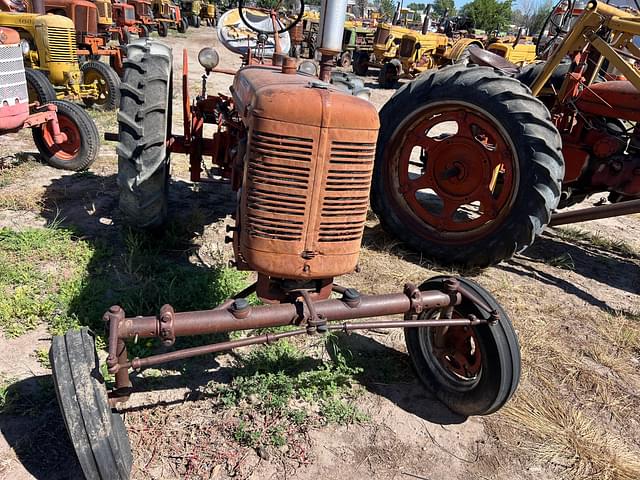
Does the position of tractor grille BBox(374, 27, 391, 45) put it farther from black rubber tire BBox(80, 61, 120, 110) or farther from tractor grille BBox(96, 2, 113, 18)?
black rubber tire BBox(80, 61, 120, 110)

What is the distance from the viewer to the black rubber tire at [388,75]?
14758 millimetres

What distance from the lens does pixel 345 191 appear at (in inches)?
86.2

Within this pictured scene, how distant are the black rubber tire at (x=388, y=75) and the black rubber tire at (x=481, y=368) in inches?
520

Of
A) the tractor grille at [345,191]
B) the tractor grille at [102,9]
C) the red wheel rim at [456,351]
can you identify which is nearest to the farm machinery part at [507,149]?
the red wheel rim at [456,351]

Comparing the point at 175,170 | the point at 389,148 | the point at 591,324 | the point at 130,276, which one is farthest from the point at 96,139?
the point at 591,324

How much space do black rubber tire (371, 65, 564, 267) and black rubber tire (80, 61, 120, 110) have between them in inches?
204

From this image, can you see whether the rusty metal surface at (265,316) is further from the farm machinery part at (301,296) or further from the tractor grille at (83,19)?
the tractor grille at (83,19)

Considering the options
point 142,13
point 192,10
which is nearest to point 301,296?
point 142,13

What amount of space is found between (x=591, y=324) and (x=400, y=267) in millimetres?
1411

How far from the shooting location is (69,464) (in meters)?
2.13

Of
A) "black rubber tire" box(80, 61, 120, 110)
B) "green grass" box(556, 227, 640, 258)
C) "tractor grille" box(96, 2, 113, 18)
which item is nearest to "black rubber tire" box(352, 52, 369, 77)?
"tractor grille" box(96, 2, 113, 18)

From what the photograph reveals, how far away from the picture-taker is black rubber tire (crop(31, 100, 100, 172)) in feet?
16.7

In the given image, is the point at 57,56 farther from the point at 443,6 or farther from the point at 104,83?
the point at 443,6

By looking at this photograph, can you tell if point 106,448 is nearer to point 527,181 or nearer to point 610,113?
point 527,181
